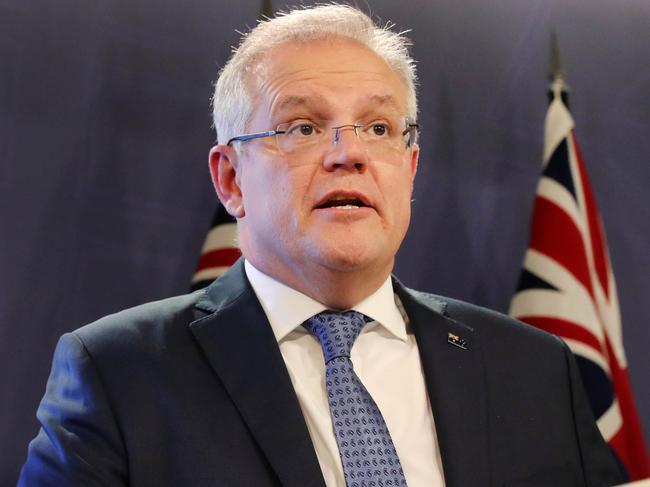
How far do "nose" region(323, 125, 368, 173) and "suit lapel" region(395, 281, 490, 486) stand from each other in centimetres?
31

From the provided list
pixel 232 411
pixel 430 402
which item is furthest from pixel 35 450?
pixel 430 402

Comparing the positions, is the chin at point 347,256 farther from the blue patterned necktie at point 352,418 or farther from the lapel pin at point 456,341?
the lapel pin at point 456,341

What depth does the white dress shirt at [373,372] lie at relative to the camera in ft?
5.31

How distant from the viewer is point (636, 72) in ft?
11.0

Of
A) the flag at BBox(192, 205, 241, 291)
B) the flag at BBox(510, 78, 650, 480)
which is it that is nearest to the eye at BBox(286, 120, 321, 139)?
the flag at BBox(192, 205, 241, 291)

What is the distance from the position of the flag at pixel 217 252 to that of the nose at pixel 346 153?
3.38ft

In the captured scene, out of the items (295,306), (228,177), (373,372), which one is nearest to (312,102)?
(228,177)

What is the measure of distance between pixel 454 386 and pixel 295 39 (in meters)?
0.70

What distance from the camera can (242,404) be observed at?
1592 millimetres

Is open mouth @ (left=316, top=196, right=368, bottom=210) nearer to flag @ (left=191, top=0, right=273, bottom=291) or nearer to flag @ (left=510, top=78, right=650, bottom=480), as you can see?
flag @ (left=191, top=0, right=273, bottom=291)

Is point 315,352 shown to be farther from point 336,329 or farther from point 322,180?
point 322,180

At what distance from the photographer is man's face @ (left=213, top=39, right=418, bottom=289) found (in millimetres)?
1693

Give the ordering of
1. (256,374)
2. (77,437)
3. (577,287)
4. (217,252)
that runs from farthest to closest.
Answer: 1. (577,287)
2. (217,252)
3. (256,374)
4. (77,437)

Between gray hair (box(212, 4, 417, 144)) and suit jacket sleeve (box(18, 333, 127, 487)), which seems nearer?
suit jacket sleeve (box(18, 333, 127, 487))
